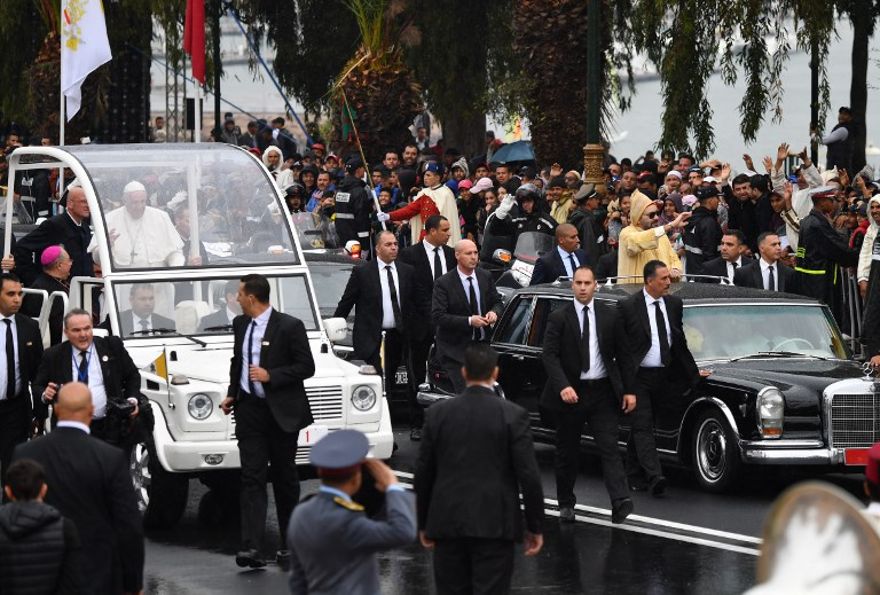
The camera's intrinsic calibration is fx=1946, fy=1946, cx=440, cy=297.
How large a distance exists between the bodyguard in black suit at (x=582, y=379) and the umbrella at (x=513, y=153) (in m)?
19.6

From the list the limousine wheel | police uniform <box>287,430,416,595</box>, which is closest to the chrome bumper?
the limousine wheel

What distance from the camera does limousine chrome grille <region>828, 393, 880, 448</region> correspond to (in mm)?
13945

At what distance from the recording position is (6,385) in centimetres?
1274

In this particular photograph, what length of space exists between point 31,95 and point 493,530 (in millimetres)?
28954

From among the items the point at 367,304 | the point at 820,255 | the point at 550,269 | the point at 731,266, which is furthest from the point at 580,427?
the point at 820,255

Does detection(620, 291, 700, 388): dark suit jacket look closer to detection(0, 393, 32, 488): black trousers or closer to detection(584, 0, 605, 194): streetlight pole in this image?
detection(0, 393, 32, 488): black trousers

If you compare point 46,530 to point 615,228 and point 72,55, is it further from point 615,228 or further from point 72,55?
point 615,228

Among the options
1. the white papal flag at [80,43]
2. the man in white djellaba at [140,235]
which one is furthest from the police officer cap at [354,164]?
the man in white djellaba at [140,235]

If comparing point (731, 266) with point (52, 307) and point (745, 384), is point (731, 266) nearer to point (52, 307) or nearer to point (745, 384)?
point (745, 384)

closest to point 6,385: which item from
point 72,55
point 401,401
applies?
point 401,401

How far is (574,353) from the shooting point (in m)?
13.4

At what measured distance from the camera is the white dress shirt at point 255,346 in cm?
1204

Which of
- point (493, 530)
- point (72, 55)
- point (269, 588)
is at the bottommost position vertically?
point (269, 588)

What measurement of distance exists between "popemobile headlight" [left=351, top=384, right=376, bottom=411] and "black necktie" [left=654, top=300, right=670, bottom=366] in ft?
7.33
